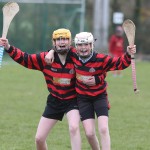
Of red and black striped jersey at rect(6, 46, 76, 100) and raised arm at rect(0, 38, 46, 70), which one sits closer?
red and black striped jersey at rect(6, 46, 76, 100)

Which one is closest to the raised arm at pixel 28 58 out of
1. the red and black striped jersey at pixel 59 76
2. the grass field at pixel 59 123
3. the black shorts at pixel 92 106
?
the red and black striped jersey at pixel 59 76

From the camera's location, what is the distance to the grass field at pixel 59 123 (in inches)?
418

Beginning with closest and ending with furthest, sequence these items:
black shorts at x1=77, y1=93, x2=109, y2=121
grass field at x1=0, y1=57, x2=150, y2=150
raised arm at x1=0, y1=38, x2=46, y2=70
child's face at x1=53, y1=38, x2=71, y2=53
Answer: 1. black shorts at x1=77, y1=93, x2=109, y2=121
2. child's face at x1=53, y1=38, x2=71, y2=53
3. raised arm at x1=0, y1=38, x2=46, y2=70
4. grass field at x1=0, y1=57, x2=150, y2=150

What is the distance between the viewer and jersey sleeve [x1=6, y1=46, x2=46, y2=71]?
898cm

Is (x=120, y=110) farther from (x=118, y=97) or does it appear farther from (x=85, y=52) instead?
(x=85, y=52)

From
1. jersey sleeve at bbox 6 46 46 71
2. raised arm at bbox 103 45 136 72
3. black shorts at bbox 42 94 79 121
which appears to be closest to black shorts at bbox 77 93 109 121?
black shorts at bbox 42 94 79 121

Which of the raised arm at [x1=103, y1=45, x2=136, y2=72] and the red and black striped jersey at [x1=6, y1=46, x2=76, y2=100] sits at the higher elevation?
the raised arm at [x1=103, y1=45, x2=136, y2=72]

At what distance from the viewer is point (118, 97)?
57.2 ft

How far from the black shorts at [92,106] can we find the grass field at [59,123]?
1524mm

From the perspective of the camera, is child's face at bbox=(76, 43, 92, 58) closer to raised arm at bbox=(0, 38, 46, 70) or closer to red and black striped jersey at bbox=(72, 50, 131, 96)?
red and black striped jersey at bbox=(72, 50, 131, 96)

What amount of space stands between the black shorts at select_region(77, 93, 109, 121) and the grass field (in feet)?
5.00

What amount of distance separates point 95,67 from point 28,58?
0.90 m

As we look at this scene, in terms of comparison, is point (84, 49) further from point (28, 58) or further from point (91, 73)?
point (28, 58)

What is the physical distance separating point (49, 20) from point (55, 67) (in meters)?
23.1
